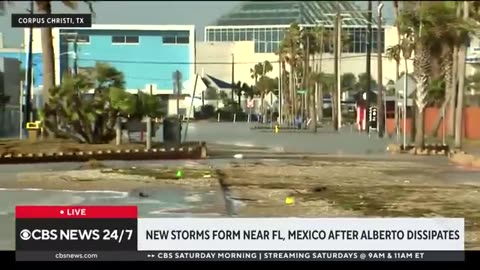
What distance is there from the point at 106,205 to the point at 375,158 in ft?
31.7

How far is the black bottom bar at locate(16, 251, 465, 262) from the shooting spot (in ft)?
16.3

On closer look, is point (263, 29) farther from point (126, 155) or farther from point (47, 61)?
point (126, 155)

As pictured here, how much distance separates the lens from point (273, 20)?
5309 mm

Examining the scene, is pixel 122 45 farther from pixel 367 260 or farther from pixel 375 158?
pixel 375 158

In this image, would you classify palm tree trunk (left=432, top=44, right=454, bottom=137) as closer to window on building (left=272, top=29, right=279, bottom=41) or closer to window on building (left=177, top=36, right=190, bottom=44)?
window on building (left=272, top=29, right=279, bottom=41)

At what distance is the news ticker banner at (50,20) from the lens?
5277mm

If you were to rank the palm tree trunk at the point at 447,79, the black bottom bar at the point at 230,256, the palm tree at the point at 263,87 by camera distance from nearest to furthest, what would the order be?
1. the black bottom bar at the point at 230,256
2. the palm tree at the point at 263,87
3. the palm tree trunk at the point at 447,79

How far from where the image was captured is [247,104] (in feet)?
22.3

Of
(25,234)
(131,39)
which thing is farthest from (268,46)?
(25,234)

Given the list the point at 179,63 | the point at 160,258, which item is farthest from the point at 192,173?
the point at 160,258

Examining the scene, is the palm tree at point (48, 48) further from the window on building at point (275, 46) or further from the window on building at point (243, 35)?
the window on building at point (275, 46)

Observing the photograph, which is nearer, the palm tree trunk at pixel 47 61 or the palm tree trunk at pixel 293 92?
the palm tree trunk at pixel 47 61

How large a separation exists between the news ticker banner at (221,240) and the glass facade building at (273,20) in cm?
121

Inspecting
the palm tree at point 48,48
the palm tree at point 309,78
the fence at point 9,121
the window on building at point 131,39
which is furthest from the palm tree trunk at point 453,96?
the window on building at point 131,39
